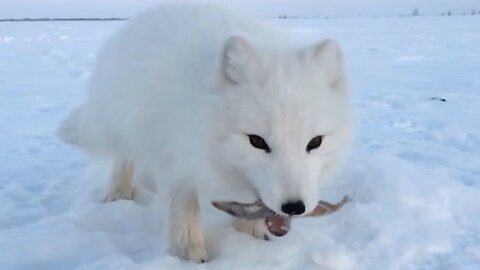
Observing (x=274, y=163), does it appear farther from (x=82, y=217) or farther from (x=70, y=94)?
(x=70, y=94)

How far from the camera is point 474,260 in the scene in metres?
2.73

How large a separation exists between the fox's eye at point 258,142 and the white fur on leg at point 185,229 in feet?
1.90

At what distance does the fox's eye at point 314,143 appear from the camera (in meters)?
2.33

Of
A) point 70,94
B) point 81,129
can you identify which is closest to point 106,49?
point 81,129

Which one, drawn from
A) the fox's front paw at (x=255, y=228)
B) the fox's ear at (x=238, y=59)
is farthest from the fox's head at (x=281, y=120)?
the fox's front paw at (x=255, y=228)

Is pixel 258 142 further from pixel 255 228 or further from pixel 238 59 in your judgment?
pixel 255 228

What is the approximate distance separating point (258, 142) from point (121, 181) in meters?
1.64

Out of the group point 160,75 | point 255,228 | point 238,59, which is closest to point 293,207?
point 238,59

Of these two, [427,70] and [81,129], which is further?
[427,70]

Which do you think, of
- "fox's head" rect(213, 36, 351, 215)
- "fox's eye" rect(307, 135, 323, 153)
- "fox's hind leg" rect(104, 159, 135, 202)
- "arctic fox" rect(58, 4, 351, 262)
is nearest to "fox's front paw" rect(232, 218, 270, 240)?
"arctic fox" rect(58, 4, 351, 262)

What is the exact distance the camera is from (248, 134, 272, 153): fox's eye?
7.47ft

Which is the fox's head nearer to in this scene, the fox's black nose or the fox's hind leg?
the fox's black nose

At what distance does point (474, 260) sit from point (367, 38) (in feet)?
45.8

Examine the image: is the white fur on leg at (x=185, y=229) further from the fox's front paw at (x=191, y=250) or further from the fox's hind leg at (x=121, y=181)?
the fox's hind leg at (x=121, y=181)
